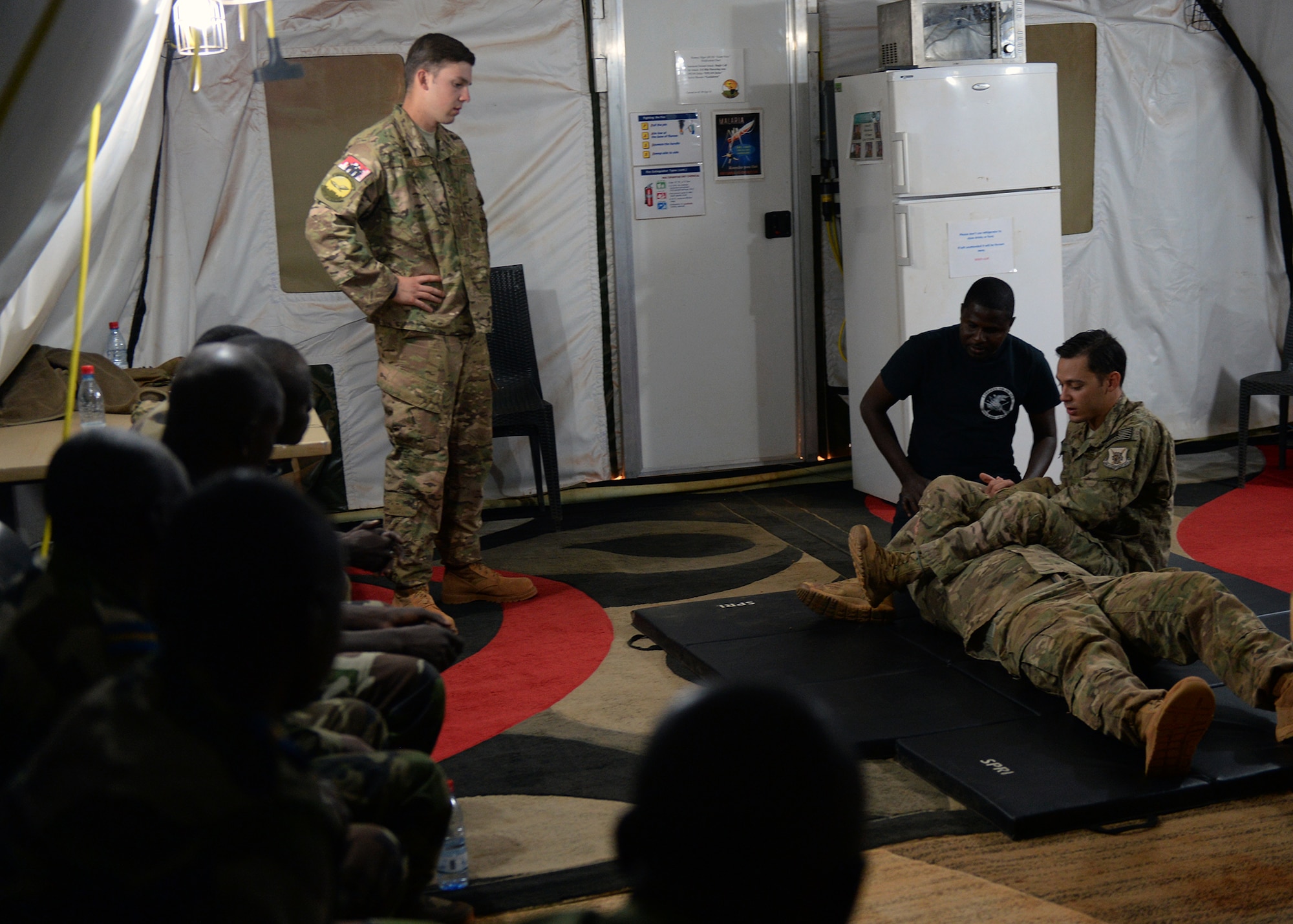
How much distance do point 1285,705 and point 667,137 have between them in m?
3.83

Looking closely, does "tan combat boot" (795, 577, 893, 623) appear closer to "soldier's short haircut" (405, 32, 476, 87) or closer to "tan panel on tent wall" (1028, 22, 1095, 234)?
"soldier's short haircut" (405, 32, 476, 87)

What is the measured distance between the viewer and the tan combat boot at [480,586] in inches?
167

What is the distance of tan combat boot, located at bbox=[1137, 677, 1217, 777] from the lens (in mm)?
2412

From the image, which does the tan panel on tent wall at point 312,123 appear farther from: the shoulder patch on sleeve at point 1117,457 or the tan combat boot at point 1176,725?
the tan combat boot at point 1176,725

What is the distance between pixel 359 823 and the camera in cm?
167

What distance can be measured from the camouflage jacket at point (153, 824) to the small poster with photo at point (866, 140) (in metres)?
4.61

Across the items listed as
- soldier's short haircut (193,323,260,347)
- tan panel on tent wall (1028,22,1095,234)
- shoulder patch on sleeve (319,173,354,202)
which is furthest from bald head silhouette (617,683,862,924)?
tan panel on tent wall (1028,22,1095,234)

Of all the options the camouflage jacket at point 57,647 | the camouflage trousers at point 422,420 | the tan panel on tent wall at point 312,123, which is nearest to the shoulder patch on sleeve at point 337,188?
the camouflage trousers at point 422,420

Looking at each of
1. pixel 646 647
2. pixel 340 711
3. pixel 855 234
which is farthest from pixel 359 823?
pixel 855 234

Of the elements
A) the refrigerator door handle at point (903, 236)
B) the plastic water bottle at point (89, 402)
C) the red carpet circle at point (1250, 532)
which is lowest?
the red carpet circle at point (1250, 532)

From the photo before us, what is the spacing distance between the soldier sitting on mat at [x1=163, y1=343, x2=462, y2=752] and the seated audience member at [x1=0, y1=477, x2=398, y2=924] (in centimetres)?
77

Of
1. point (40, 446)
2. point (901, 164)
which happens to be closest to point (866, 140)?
point (901, 164)

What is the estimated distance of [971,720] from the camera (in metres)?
2.86

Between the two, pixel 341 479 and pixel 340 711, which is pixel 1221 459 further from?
pixel 340 711
